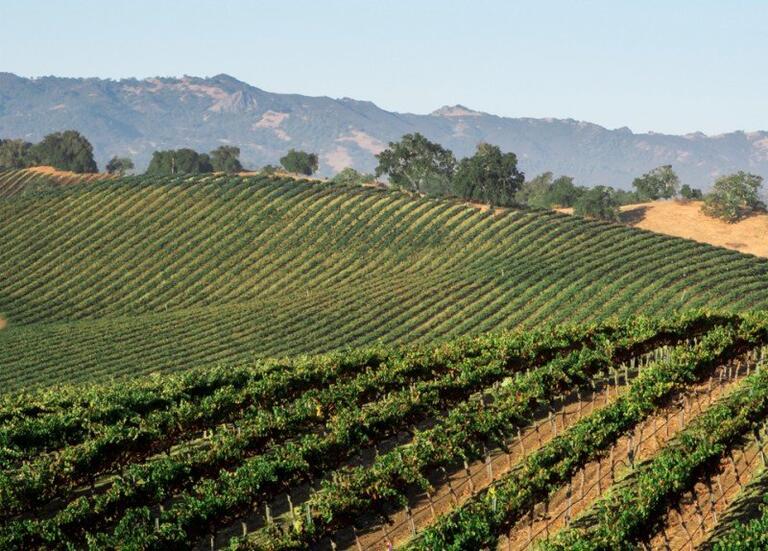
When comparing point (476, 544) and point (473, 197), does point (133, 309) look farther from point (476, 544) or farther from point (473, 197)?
point (476, 544)

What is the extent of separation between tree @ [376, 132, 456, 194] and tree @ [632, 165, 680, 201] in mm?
38348

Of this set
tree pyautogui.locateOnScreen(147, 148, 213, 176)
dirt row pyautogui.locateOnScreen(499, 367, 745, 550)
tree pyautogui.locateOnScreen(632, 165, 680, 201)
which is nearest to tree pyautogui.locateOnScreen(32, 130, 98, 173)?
tree pyautogui.locateOnScreen(147, 148, 213, 176)

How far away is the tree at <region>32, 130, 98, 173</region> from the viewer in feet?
579

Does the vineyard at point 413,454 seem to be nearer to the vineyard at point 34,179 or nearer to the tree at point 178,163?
the vineyard at point 34,179

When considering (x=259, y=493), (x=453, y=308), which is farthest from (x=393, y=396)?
(x=453, y=308)

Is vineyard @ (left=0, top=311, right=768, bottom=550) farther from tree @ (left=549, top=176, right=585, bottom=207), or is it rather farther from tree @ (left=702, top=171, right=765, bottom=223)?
tree @ (left=549, top=176, right=585, bottom=207)

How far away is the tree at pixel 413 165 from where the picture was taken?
154 metres

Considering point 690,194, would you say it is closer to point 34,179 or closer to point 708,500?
point 34,179

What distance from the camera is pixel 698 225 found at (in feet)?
438

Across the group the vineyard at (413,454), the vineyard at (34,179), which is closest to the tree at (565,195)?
the vineyard at (34,179)

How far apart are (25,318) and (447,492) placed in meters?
69.3

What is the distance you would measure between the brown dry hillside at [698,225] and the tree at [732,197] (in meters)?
1.42

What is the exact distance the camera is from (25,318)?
9300cm

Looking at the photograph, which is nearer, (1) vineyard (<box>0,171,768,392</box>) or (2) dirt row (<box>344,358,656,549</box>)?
(2) dirt row (<box>344,358,656,549</box>)
